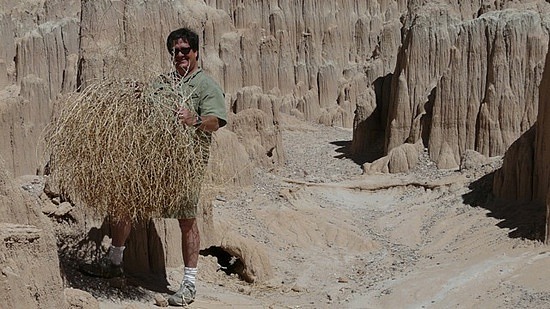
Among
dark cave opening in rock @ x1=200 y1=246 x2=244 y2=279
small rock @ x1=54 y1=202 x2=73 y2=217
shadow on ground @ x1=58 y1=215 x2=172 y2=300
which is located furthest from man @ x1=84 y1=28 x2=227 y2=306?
dark cave opening in rock @ x1=200 y1=246 x2=244 y2=279

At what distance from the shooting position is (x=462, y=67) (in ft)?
62.1

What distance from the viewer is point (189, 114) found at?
580 centimetres

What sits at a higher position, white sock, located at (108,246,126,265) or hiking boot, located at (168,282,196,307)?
white sock, located at (108,246,126,265)

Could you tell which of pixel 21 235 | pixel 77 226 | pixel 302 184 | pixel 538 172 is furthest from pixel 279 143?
pixel 21 235

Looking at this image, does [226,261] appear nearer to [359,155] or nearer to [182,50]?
[182,50]

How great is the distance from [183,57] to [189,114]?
1.64 ft

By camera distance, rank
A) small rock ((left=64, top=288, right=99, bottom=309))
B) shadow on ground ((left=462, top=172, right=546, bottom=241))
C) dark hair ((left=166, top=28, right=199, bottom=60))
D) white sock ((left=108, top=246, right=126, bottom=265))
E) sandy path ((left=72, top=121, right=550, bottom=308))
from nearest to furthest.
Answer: small rock ((left=64, top=288, right=99, bottom=309)), dark hair ((left=166, top=28, right=199, bottom=60)), white sock ((left=108, top=246, right=126, bottom=265)), sandy path ((left=72, top=121, right=550, bottom=308)), shadow on ground ((left=462, top=172, right=546, bottom=241))

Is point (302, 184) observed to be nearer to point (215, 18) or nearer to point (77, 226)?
point (77, 226)

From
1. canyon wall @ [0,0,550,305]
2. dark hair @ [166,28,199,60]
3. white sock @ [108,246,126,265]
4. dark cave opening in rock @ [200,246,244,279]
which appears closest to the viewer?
dark hair @ [166,28,199,60]

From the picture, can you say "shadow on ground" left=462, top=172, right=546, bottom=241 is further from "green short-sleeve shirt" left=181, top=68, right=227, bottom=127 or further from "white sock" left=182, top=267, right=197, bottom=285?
"green short-sleeve shirt" left=181, top=68, right=227, bottom=127

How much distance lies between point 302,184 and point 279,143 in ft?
14.3

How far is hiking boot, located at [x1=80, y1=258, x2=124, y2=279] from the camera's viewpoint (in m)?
6.31

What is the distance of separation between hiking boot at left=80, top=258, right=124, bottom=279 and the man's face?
1613mm

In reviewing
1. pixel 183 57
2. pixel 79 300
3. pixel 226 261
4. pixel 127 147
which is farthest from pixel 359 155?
pixel 79 300
